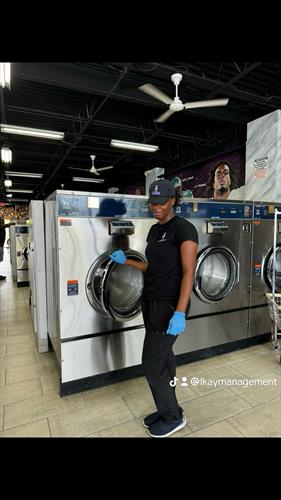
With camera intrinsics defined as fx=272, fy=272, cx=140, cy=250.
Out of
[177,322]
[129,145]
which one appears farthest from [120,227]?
[129,145]

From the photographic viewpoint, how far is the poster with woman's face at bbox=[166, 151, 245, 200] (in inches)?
235

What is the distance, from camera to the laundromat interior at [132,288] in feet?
7.48

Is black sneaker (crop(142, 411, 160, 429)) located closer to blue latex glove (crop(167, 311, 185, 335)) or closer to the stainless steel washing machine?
blue latex glove (crop(167, 311, 185, 335))

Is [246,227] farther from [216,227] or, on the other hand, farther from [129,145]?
[129,145]

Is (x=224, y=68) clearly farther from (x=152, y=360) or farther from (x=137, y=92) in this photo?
(x=152, y=360)

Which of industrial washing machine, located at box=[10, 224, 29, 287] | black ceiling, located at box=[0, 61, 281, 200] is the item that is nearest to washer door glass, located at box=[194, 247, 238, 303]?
black ceiling, located at box=[0, 61, 281, 200]

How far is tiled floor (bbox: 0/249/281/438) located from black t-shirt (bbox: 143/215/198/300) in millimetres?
1095

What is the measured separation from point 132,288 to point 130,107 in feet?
13.8

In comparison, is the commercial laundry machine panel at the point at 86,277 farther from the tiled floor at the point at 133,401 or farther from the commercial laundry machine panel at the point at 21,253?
the commercial laundry machine panel at the point at 21,253

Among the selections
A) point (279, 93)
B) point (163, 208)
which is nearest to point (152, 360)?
point (163, 208)

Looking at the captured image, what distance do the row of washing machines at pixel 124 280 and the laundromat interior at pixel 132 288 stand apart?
0.01m

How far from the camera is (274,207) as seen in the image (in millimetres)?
3508

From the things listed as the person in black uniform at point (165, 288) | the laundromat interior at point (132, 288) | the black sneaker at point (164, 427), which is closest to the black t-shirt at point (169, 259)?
the person in black uniform at point (165, 288)
